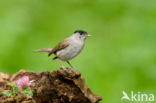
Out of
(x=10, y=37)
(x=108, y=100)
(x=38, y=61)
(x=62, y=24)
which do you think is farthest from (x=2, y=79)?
(x=62, y=24)

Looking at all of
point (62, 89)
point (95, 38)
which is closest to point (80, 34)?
point (62, 89)

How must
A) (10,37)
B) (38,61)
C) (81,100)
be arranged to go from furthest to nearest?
1. (10,37)
2. (38,61)
3. (81,100)

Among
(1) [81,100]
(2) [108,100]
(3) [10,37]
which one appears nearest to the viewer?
(1) [81,100]

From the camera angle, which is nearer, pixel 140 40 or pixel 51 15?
pixel 140 40

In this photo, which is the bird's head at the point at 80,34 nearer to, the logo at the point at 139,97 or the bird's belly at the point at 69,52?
the bird's belly at the point at 69,52

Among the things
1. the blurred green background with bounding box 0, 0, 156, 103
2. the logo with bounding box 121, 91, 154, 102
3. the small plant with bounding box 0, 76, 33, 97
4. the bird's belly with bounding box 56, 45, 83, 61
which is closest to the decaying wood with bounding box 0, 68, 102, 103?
the small plant with bounding box 0, 76, 33, 97

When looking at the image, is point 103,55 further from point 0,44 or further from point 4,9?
point 4,9

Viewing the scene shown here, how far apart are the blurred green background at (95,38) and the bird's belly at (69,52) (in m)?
2.01

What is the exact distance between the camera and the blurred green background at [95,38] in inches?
448

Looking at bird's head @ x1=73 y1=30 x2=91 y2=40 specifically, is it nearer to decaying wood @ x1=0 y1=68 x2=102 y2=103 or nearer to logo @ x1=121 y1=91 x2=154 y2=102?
decaying wood @ x1=0 y1=68 x2=102 y2=103

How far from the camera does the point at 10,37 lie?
1323 cm

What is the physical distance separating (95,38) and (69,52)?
5.15 meters

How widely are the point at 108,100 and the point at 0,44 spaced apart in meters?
2.97

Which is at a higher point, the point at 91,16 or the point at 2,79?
the point at 91,16
